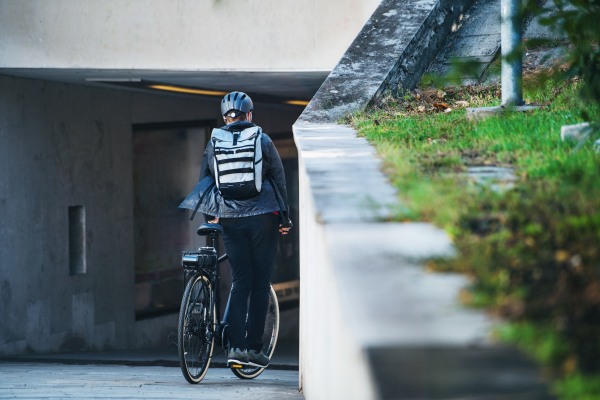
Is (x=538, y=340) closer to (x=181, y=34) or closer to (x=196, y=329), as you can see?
(x=196, y=329)

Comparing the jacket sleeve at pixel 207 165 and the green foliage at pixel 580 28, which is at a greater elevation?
the green foliage at pixel 580 28

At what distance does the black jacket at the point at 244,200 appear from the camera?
4.29 meters

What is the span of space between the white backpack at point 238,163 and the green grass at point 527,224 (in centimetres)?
81

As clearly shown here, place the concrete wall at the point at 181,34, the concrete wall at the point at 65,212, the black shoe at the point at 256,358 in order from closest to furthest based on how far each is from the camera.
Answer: the black shoe at the point at 256,358 < the concrete wall at the point at 181,34 < the concrete wall at the point at 65,212

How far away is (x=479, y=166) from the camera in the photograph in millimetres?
3143

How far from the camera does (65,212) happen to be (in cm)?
905

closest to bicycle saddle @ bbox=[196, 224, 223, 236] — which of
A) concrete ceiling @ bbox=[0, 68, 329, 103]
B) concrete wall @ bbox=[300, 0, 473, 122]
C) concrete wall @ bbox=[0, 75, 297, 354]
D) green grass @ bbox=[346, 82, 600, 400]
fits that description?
green grass @ bbox=[346, 82, 600, 400]

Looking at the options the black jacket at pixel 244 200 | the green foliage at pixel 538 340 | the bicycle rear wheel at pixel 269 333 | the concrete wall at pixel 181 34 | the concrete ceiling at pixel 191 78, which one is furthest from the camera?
the concrete ceiling at pixel 191 78

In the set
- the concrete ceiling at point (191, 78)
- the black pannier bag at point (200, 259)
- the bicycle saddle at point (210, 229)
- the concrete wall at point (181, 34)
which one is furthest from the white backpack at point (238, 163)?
the concrete ceiling at point (191, 78)

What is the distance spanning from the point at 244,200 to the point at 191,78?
16.5ft

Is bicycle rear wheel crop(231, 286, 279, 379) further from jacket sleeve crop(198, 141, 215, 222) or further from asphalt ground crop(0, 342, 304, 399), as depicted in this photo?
jacket sleeve crop(198, 141, 215, 222)

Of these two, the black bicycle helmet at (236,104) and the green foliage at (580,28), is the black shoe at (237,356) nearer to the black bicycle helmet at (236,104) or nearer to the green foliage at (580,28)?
the black bicycle helmet at (236,104)

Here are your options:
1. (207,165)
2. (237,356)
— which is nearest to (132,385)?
(237,356)

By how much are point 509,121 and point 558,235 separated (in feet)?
9.55
